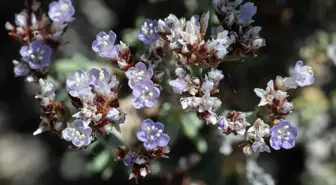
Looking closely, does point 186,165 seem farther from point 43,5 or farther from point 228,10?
point 43,5

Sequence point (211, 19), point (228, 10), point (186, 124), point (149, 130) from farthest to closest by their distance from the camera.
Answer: point (186, 124) → point (211, 19) → point (228, 10) → point (149, 130)

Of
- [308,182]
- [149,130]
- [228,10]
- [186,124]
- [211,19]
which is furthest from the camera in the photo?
[308,182]

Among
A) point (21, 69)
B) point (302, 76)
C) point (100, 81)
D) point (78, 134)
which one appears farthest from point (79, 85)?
point (302, 76)

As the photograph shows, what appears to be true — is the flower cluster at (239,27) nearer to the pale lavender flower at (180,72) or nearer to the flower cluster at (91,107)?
the pale lavender flower at (180,72)

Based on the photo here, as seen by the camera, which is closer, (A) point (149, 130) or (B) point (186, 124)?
(A) point (149, 130)

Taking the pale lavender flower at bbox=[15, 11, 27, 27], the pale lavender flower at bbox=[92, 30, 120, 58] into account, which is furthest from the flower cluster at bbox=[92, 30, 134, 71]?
the pale lavender flower at bbox=[15, 11, 27, 27]

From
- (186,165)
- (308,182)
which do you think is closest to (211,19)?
(186,165)

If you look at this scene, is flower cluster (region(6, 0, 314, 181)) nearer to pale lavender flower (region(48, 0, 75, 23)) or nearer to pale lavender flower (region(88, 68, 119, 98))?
pale lavender flower (region(88, 68, 119, 98))
